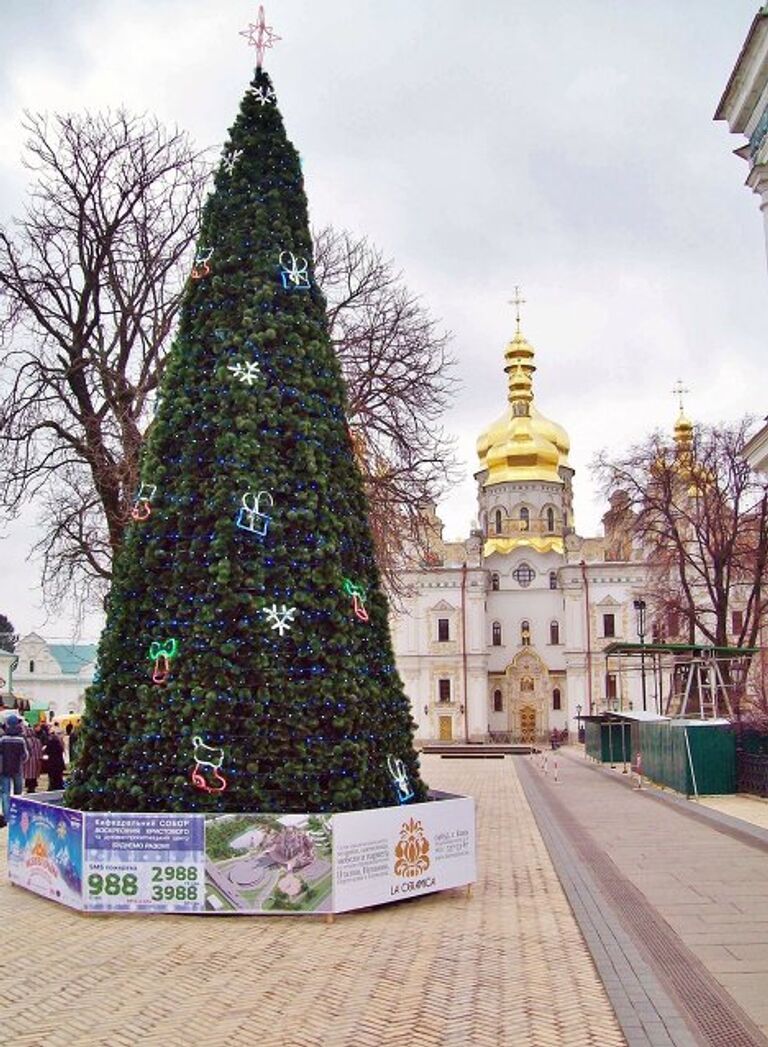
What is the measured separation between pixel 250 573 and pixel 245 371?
2.10 meters

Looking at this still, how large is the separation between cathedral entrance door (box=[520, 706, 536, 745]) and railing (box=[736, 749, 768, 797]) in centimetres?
4379

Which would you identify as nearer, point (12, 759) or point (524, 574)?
point (12, 759)

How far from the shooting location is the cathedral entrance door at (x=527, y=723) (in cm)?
6850

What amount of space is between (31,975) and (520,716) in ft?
203

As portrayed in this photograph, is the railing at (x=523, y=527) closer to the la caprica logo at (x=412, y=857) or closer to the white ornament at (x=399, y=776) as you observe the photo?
the white ornament at (x=399, y=776)

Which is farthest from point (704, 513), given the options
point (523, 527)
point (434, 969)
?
point (523, 527)

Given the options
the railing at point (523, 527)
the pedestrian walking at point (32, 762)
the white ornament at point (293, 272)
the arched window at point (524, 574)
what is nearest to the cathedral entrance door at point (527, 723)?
the arched window at point (524, 574)

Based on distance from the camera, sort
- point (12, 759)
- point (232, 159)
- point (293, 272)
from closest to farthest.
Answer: point (293, 272) → point (232, 159) → point (12, 759)

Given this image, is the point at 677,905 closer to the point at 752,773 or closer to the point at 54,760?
the point at 54,760

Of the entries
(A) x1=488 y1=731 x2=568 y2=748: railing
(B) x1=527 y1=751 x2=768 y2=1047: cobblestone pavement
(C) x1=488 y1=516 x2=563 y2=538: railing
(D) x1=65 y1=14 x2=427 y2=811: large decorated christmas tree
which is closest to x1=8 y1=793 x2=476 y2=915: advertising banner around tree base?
(D) x1=65 y1=14 x2=427 y2=811: large decorated christmas tree

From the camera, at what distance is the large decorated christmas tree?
36.7 ft

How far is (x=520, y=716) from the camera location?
69188 millimetres

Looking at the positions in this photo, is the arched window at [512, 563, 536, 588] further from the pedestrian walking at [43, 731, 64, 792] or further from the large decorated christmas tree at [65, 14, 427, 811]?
the large decorated christmas tree at [65, 14, 427, 811]

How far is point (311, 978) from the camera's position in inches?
330
